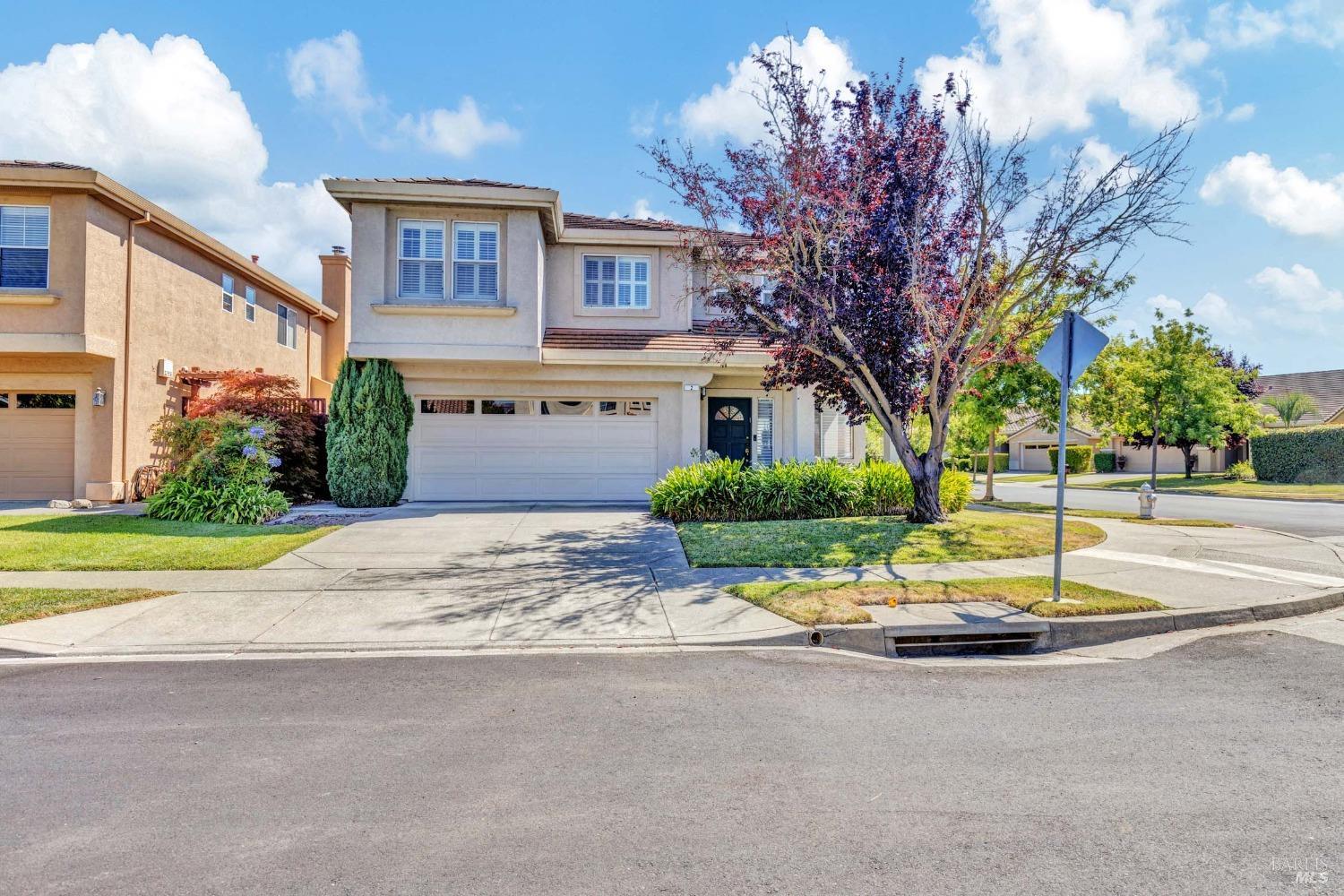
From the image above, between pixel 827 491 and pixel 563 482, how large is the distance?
239 inches

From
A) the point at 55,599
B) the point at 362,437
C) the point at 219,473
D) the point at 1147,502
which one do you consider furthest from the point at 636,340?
the point at 1147,502

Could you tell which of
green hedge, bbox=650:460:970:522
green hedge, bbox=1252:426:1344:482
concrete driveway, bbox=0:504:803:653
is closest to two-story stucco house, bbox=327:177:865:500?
green hedge, bbox=650:460:970:522

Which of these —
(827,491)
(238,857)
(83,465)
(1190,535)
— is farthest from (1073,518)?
(83,465)

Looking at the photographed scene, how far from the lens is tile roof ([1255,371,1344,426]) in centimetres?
3572

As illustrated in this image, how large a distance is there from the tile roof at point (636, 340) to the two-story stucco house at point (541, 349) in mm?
54

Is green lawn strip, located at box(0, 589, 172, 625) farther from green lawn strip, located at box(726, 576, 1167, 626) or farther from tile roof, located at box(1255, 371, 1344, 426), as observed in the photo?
tile roof, located at box(1255, 371, 1344, 426)

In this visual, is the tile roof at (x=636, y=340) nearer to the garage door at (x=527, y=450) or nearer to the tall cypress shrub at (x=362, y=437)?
the garage door at (x=527, y=450)

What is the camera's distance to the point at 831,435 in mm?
18812

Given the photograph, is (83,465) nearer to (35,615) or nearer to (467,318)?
(467,318)

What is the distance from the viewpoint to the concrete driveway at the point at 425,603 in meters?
6.50

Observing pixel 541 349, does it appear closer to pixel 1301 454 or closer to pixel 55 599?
pixel 55 599

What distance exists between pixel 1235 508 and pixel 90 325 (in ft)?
90.0

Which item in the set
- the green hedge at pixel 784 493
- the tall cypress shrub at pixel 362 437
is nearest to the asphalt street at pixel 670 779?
the green hedge at pixel 784 493

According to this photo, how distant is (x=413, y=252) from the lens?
585 inches
